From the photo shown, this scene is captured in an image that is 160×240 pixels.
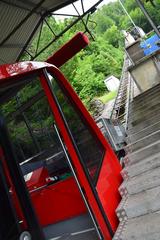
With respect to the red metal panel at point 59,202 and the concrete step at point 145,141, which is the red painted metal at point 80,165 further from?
the concrete step at point 145,141

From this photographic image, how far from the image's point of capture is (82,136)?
4.20 metres

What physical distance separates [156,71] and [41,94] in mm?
7941

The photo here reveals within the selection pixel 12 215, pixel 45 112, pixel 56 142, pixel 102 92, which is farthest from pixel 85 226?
pixel 102 92

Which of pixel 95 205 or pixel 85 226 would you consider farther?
pixel 85 226

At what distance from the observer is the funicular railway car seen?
3236 millimetres

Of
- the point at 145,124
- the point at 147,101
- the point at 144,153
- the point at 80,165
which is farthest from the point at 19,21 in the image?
the point at 80,165

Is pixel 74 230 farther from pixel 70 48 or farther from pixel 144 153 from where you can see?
pixel 70 48

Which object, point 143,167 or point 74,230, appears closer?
point 74,230

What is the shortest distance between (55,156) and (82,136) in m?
0.43

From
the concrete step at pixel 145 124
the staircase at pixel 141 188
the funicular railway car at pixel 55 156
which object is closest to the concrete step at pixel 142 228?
the staircase at pixel 141 188

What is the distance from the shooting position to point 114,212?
13.2 ft

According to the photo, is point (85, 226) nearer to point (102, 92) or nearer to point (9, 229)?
point (9, 229)

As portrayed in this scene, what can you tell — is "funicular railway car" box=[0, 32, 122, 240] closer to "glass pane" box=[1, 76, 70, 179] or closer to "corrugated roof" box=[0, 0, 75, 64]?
"glass pane" box=[1, 76, 70, 179]

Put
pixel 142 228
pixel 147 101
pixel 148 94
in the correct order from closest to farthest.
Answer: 1. pixel 142 228
2. pixel 147 101
3. pixel 148 94
